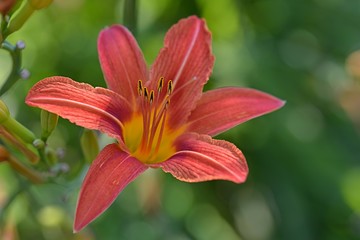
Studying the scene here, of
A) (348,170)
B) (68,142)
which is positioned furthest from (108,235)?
(348,170)

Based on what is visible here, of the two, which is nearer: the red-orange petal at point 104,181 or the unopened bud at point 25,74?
the red-orange petal at point 104,181

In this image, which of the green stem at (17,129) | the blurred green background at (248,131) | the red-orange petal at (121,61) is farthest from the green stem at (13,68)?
the blurred green background at (248,131)

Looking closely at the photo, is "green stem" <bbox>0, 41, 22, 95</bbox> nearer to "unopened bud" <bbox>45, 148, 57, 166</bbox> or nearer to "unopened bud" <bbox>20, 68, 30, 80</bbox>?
"unopened bud" <bbox>20, 68, 30, 80</bbox>

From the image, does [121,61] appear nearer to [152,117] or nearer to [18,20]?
[152,117]

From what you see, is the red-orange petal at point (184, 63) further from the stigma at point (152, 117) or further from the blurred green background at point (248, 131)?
the blurred green background at point (248, 131)

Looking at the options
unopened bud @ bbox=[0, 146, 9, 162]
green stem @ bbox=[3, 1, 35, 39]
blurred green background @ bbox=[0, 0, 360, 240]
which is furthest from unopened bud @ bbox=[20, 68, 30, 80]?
blurred green background @ bbox=[0, 0, 360, 240]

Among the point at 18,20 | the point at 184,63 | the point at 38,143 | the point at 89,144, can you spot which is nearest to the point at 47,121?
the point at 38,143
